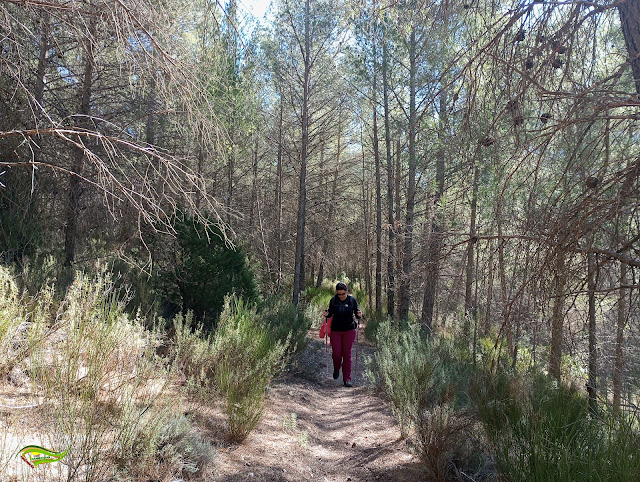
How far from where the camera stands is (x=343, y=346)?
24.8ft

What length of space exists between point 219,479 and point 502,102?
11.4ft

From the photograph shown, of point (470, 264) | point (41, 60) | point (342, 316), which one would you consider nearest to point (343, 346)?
point (342, 316)

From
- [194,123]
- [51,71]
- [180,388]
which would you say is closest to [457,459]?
[180,388]

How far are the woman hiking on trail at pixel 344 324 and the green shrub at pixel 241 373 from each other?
2029 mm

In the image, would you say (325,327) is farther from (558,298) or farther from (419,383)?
(558,298)

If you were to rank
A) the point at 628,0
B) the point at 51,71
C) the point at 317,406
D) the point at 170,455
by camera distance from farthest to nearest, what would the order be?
the point at 51,71
the point at 317,406
the point at 170,455
the point at 628,0

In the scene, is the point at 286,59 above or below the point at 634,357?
above

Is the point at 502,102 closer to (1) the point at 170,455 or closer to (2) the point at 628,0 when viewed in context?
(2) the point at 628,0

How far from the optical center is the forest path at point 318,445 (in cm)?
375

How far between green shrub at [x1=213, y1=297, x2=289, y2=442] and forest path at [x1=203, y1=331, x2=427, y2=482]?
8.7 inches

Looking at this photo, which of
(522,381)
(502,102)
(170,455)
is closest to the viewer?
(170,455)

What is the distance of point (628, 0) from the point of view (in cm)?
252

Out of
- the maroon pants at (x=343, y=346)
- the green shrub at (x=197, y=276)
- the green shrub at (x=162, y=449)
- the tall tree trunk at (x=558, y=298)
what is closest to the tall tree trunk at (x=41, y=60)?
the green shrub at (x=162, y=449)

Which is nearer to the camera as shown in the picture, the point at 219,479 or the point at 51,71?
the point at 219,479
